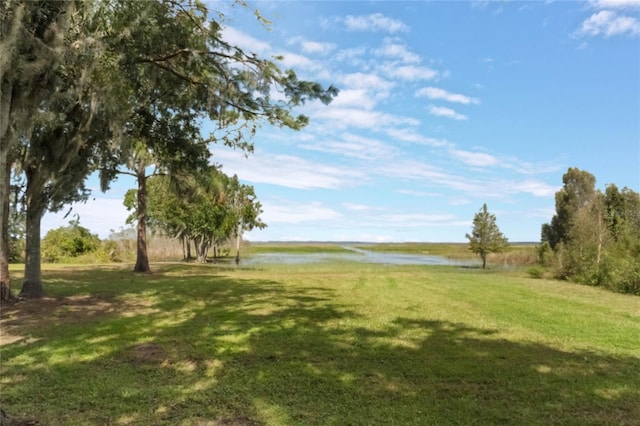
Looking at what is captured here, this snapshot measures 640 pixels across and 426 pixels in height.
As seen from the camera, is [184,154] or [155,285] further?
[155,285]

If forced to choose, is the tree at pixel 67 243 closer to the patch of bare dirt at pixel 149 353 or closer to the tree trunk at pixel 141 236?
the tree trunk at pixel 141 236

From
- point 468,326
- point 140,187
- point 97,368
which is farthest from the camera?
point 140,187

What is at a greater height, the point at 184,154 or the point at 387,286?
the point at 184,154

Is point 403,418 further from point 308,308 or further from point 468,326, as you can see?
point 308,308

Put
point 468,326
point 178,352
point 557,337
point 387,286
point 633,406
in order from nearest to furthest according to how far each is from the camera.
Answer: point 633,406 < point 178,352 < point 557,337 < point 468,326 < point 387,286

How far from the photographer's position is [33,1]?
16.8 ft

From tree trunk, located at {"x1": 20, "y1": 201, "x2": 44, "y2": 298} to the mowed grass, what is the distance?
2.37ft

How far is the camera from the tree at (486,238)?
118 ft

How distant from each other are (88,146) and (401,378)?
9.75 metres

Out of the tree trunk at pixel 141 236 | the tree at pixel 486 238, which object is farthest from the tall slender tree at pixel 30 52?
the tree at pixel 486 238

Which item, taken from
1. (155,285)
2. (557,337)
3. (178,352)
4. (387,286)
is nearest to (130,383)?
(178,352)

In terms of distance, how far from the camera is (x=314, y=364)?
5109mm

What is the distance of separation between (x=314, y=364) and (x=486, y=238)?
3438 cm

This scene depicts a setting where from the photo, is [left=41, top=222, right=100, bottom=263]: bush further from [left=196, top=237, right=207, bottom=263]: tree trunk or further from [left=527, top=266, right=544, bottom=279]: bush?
[left=527, top=266, right=544, bottom=279]: bush
